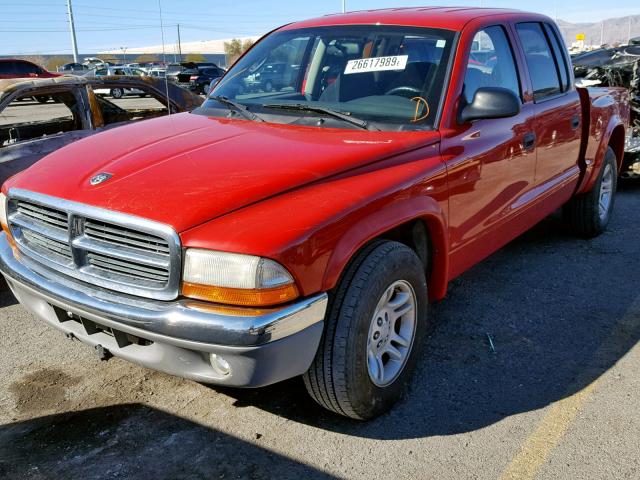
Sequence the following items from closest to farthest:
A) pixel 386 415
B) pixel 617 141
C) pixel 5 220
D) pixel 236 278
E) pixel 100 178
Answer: pixel 236 278
pixel 100 178
pixel 386 415
pixel 5 220
pixel 617 141

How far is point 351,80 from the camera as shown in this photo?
350 centimetres

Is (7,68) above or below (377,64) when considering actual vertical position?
below

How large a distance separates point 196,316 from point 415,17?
240 cm

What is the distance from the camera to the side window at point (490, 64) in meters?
3.49

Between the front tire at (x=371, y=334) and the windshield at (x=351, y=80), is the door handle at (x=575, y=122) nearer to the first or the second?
the windshield at (x=351, y=80)

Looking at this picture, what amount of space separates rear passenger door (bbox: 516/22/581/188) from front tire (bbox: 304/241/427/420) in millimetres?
1722

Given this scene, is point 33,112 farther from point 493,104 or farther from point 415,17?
point 493,104

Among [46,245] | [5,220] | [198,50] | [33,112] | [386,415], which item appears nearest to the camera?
[46,245]

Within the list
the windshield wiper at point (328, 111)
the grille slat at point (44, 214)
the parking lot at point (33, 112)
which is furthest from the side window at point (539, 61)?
the parking lot at point (33, 112)

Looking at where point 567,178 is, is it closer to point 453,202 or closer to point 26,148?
point 453,202

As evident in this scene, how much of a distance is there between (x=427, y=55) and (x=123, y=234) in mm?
1995

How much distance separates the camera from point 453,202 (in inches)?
127

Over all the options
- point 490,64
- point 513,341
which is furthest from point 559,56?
point 513,341

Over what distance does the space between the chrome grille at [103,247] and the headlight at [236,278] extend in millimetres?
75
